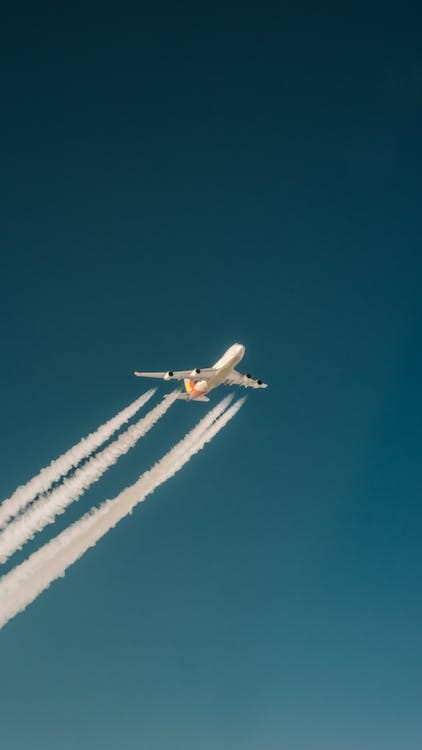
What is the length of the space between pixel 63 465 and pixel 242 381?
3643cm

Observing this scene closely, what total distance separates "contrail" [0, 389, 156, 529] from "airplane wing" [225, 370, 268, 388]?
16.5 metres

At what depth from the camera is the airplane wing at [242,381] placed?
4448 inches

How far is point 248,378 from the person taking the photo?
11619 cm

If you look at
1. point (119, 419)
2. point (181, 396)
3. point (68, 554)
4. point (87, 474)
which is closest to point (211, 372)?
point (181, 396)

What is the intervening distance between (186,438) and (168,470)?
288 inches

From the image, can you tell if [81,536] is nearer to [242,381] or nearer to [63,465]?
[63,465]

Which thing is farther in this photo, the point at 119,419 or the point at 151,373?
the point at 151,373

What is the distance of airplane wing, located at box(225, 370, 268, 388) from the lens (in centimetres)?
11298

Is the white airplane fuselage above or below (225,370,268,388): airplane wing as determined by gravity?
below

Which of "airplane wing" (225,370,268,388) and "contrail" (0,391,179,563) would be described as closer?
"contrail" (0,391,179,563)

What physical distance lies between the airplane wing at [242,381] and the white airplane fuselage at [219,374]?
3.39m

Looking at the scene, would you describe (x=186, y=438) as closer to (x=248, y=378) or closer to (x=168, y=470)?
(x=168, y=470)

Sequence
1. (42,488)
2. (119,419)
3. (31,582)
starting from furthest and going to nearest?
1. (119,419)
2. (42,488)
3. (31,582)

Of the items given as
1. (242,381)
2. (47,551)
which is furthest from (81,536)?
(242,381)
